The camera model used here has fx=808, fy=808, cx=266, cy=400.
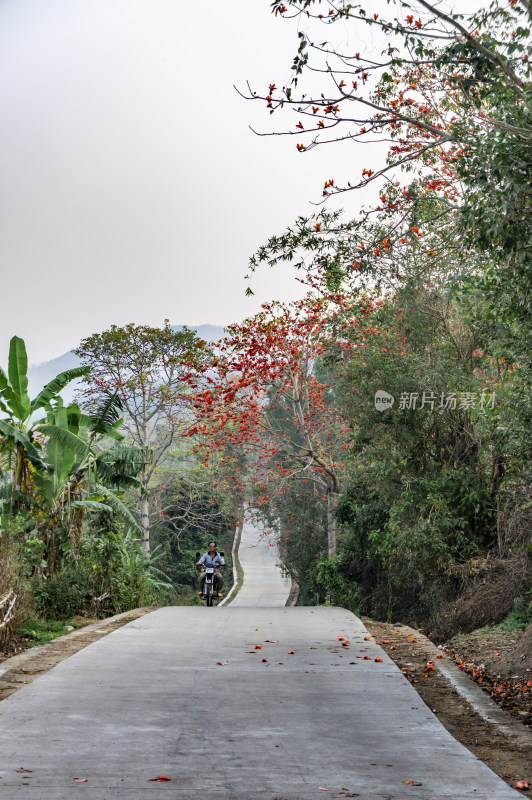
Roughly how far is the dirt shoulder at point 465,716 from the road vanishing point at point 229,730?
8.6 inches

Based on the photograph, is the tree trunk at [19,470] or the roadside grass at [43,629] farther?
the tree trunk at [19,470]

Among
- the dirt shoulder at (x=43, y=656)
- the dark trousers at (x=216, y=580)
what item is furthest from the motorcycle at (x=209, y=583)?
the dirt shoulder at (x=43, y=656)

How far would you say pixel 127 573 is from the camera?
14289 millimetres

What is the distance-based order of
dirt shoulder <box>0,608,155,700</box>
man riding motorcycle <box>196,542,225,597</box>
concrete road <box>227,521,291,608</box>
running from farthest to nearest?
concrete road <box>227,521,291,608</box> → man riding motorcycle <box>196,542,225,597</box> → dirt shoulder <box>0,608,155,700</box>

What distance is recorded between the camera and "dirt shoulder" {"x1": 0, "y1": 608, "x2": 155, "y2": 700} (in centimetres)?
735

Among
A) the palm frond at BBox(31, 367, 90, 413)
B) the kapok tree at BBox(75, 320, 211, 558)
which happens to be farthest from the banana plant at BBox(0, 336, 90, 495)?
the kapok tree at BBox(75, 320, 211, 558)

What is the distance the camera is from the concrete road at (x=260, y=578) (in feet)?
122

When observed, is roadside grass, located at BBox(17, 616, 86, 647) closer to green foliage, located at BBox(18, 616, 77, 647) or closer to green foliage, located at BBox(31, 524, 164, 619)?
green foliage, located at BBox(18, 616, 77, 647)

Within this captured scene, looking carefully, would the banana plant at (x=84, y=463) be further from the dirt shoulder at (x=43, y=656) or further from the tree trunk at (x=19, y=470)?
the dirt shoulder at (x=43, y=656)

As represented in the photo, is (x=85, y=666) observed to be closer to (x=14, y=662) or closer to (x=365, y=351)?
(x=14, y=662)

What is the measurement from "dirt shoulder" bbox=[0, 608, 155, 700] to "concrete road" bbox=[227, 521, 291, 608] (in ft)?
62.3

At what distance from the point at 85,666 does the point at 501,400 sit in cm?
673

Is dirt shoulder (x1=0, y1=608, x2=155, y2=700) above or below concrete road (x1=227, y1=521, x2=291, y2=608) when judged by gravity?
above

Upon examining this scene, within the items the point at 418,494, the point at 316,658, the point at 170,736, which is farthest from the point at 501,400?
the point at 170,736
